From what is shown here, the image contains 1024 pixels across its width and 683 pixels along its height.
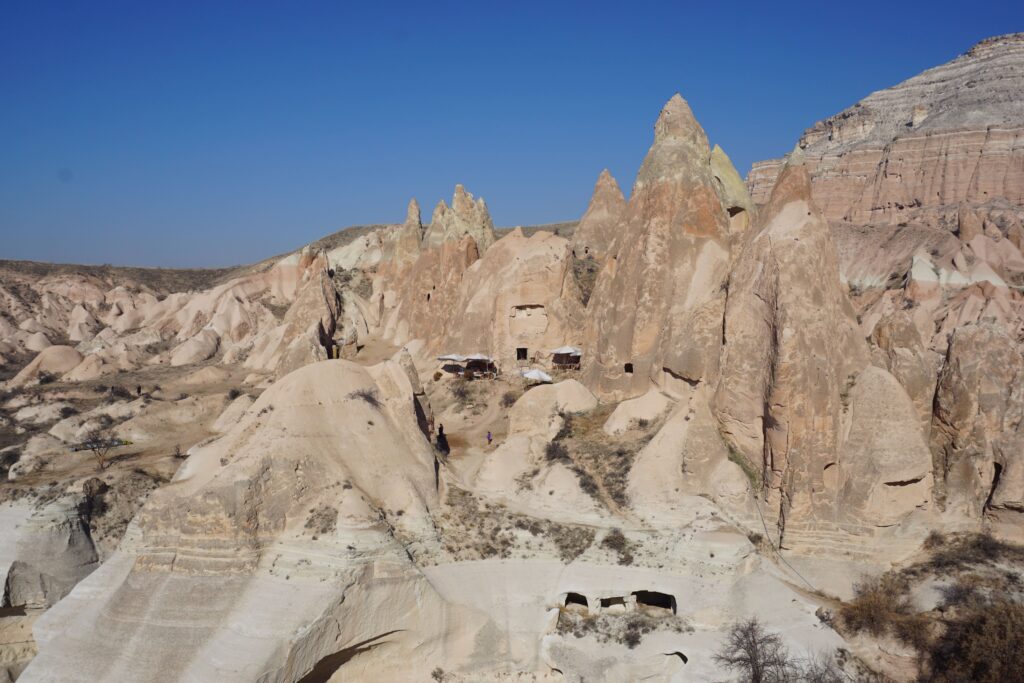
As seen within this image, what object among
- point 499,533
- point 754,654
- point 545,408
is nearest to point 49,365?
point 545,408

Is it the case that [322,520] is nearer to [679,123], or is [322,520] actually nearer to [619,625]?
[619,625]

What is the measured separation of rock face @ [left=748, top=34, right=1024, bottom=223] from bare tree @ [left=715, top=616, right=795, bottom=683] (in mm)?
74522

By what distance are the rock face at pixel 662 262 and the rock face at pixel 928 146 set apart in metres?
63.7


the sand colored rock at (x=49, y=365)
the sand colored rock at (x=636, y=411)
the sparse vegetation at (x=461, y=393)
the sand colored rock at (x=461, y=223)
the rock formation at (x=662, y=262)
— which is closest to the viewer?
the sand colored rock at (x=636, y=411)

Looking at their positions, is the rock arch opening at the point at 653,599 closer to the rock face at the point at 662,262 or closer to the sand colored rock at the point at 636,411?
the sand colored rock at the point at 636,411

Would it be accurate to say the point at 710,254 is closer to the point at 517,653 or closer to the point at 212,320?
the point at 517,653

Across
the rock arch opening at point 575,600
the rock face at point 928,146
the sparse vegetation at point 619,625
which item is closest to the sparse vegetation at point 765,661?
the sparse vegetation at point 619,625

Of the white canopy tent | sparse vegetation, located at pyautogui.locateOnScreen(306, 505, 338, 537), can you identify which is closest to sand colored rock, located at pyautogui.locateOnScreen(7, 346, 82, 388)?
the white canopy tent

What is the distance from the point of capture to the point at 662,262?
2291 centimetres

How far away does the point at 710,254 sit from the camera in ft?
73.8

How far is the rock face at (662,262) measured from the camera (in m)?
22.2

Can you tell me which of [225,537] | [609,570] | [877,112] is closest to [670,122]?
[609,570]

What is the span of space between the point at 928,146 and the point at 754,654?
94.8m

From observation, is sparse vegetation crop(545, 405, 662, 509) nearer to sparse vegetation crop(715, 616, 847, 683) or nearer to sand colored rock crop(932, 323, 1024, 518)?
sparse vegetation crop(715, 616, 847, 683)
